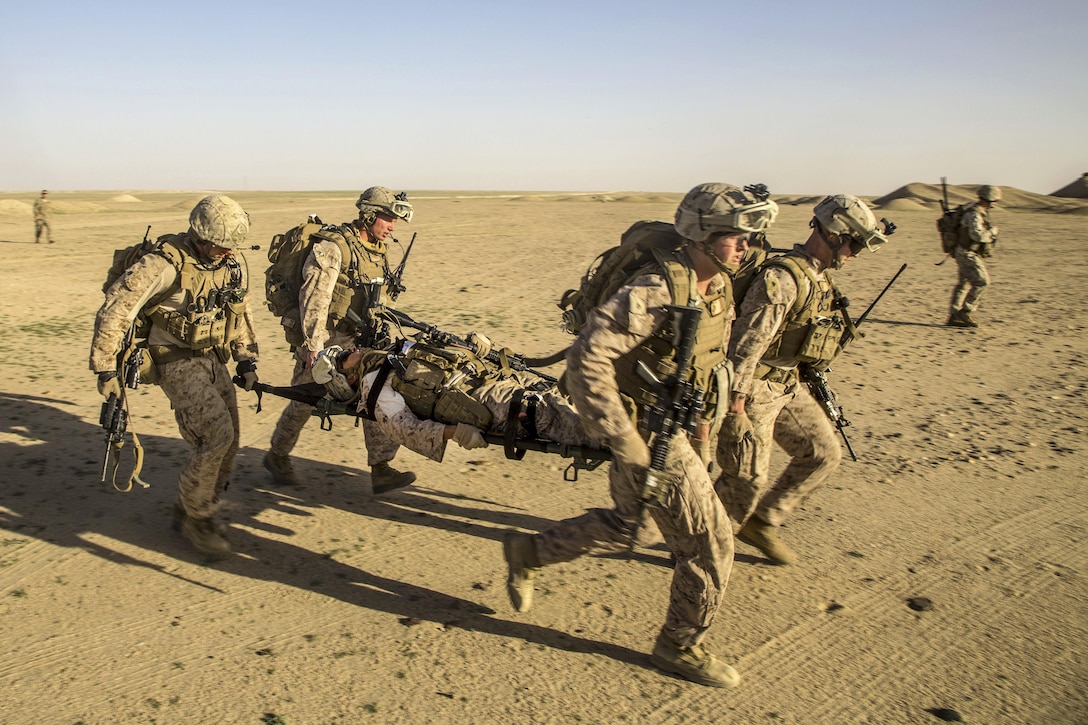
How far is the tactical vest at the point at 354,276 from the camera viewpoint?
629 cm

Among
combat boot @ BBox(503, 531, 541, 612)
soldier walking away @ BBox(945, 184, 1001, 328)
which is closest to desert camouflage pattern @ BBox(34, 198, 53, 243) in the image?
soldier walking away @ BBox(945, 184, 1001, 328)

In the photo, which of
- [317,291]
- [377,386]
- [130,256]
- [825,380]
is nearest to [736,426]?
[825,380]

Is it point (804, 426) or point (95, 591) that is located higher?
point (804, 426)

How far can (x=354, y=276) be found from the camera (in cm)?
634

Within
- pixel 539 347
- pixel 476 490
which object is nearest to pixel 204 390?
pixel 476 490

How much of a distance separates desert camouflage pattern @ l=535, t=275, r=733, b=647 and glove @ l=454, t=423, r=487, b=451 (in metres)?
0.77

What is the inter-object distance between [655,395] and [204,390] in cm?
299

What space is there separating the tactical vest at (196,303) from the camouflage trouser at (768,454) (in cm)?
325

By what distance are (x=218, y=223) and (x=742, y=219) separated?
3.19 metres

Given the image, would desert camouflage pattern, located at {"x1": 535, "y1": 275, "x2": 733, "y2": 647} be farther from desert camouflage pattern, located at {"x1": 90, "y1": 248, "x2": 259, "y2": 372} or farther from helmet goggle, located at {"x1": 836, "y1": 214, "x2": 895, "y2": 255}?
desert camouflage pattern, located at {"x1": 90, "y1": 248, "x2": 259, "y2": 372}

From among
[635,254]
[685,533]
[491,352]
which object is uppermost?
[635,254]

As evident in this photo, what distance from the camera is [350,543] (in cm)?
568

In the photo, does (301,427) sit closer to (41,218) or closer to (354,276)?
(354,276)

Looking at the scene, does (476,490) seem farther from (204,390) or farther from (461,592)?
(204,390)
